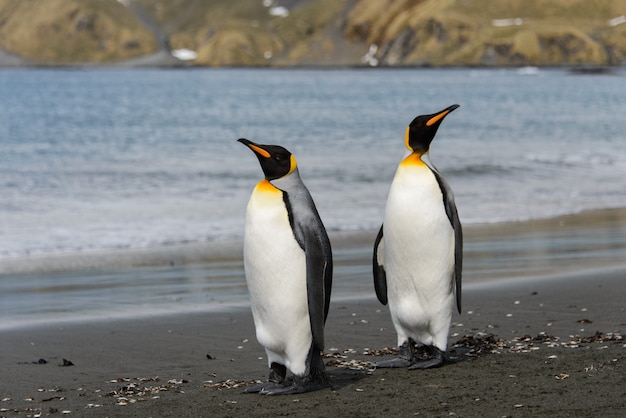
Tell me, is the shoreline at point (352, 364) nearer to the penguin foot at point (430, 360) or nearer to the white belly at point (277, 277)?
the penguin foot at point (430, 360)

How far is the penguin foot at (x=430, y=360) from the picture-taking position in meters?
5.24

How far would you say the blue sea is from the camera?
12734 mm

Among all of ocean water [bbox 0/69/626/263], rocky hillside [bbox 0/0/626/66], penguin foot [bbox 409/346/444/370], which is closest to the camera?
penguin foot [bbox 409/346/444/370]

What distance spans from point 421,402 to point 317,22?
185879 mm

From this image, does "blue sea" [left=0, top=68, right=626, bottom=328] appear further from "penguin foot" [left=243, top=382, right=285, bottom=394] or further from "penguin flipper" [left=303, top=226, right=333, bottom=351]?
"penguin flipper" [left=303, top=226, right=333, bottom=351]

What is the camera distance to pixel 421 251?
17.5ft

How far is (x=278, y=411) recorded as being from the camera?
450cm

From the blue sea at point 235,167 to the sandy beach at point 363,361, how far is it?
5.24ft

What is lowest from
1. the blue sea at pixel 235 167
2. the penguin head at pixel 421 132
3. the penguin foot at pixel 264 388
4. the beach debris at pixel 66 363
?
the beach debris at pixel 66 363

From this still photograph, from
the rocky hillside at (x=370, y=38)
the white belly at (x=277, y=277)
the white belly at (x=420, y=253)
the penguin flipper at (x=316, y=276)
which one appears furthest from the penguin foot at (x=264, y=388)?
the rocky hillside at (x=370, y=38)

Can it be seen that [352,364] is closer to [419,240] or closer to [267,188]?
[419,240]

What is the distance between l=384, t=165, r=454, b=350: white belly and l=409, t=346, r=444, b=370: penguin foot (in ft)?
0.14

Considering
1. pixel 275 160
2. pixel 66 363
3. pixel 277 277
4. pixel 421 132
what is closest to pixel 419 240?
pixel 421 132

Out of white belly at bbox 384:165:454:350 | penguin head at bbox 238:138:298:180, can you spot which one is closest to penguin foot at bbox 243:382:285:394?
white belly at bbox 384:165:454:350
